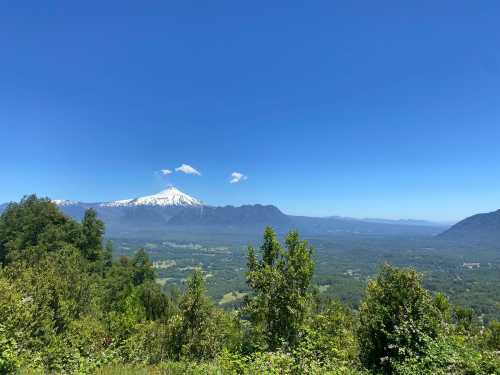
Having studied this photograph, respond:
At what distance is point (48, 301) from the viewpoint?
719 inches

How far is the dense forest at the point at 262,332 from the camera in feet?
29.8

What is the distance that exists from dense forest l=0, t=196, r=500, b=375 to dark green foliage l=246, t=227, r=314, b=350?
5 centimetres

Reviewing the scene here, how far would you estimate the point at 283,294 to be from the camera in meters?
15.0

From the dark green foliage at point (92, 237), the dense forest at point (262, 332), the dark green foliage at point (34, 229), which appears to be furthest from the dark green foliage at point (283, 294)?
the dark green foliage at point (92, 237)

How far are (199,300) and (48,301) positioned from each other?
9521 mm

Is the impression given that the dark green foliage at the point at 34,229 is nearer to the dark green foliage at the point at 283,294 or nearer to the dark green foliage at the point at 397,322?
the dark green foliage at the point at 283,294

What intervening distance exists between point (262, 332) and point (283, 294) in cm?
211

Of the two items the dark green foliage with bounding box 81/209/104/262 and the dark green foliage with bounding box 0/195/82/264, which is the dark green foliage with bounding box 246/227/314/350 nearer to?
the dark green foliage with bounding box 0/195/82/264

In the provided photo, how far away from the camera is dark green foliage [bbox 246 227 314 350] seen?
14.7 meters

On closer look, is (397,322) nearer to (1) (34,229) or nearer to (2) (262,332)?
(2) (262,332)

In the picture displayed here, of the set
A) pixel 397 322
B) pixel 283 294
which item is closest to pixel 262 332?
pixel 283 294

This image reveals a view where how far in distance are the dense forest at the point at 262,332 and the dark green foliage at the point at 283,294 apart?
50mm

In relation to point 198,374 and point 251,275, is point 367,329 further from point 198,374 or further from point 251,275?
point 198,374

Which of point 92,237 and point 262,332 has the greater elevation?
point 92,237
